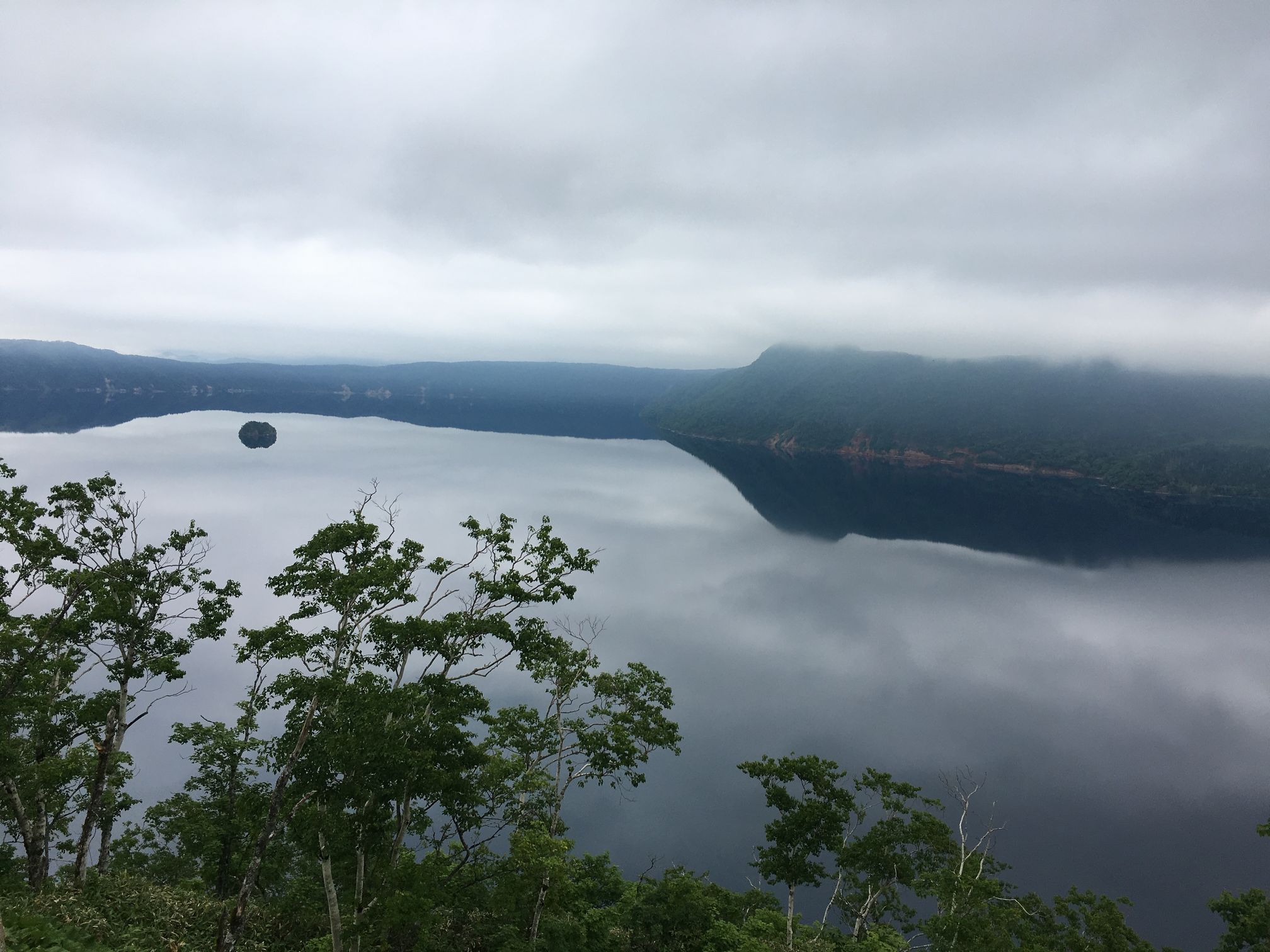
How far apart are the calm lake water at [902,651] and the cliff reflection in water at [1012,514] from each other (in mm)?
1206

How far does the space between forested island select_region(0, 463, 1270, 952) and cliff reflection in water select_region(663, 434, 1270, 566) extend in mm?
90733

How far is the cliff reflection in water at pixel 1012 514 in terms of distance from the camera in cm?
10725

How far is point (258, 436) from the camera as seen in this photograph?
177 m

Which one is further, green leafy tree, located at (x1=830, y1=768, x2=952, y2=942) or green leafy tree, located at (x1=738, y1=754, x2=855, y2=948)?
green leafy tree, located at (x1=830, y1=768, x2=952, y2=942)

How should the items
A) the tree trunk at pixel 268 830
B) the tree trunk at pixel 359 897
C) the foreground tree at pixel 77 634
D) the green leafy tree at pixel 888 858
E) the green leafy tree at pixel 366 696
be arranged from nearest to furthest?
the green leafy tree at pixel 366 696 → the tree trunk at pixel 268 830 → the tree trunk at pixel 359 897 → the foreground tree at pixel 77 634 → the green leafy tree at pixel 888 858

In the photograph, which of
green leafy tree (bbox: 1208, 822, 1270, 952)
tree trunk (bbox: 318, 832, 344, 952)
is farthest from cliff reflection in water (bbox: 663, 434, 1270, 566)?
tree trunk (bbox: 318, 832, 344, 952)

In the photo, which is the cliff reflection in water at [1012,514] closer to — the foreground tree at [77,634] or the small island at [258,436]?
the foreground tree at [77,634]

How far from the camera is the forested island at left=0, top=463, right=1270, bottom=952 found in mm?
12438

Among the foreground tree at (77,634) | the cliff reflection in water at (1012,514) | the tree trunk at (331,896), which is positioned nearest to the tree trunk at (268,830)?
the tree trunk at (331,896)

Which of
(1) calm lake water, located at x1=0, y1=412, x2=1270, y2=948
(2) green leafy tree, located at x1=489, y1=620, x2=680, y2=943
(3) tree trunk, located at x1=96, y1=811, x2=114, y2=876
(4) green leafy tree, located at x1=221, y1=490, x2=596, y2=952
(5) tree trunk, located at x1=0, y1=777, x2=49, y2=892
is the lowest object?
(1) calm lake water, located at x1=0, y1=412, x2=1270, y2=948

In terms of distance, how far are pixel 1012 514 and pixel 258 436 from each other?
640 ft

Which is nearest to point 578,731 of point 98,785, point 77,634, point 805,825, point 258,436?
point 805,825

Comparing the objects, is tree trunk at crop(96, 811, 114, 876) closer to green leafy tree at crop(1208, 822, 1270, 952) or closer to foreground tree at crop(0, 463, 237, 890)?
foreground tree at crop(0, 463, 237, 890)

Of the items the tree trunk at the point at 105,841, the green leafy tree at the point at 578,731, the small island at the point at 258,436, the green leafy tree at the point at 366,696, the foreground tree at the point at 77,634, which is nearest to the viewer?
the green leafy tree at the point at 366,696
